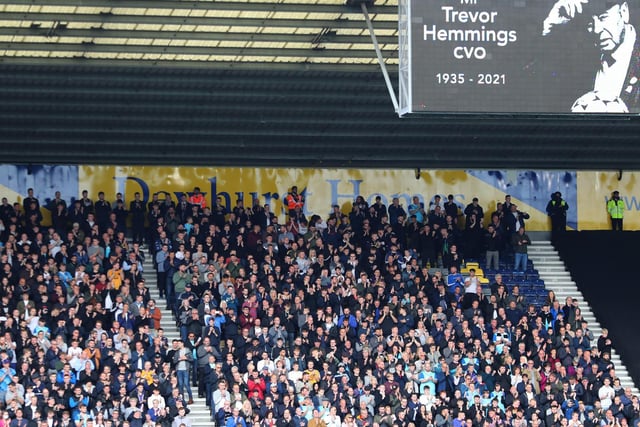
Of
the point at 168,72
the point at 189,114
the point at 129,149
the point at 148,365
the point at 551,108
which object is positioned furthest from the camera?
the point at 129,149

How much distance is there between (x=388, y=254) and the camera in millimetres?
41812

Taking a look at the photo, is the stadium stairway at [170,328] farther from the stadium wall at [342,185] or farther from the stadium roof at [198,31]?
the stadium roof at [198,31]

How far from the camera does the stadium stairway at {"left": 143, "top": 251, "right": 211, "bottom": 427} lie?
3534 centimetres

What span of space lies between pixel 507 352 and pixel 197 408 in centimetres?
792

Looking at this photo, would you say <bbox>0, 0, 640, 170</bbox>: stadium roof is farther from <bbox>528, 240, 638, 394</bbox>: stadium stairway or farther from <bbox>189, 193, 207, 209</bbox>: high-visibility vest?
<bbox>528, 240, 638, 394</bbox>: stadium stairway

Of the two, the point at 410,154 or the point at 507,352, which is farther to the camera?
the point at 410,154

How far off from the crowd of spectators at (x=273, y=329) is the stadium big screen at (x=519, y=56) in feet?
30.1

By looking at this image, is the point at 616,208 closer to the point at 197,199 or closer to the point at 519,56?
the point at 197,199

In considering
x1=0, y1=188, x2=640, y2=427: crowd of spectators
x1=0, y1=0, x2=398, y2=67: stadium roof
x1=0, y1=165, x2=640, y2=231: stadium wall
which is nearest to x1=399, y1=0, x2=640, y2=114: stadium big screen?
x1=0, y1=0, x2=398, y2=67: stadium roof

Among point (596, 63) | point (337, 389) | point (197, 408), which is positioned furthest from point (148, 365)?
point (596, 63)

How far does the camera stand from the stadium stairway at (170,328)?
35.3m

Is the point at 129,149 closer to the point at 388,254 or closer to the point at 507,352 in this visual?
the point at 388,254

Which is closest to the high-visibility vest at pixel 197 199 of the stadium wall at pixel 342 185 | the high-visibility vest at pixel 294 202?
the stadium wall at pixel 342 185

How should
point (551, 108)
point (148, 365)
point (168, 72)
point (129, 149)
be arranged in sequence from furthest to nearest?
1. point (129, 149)
2. point (168, 72)
3. point (148, 365)
4. point (551, 108)
